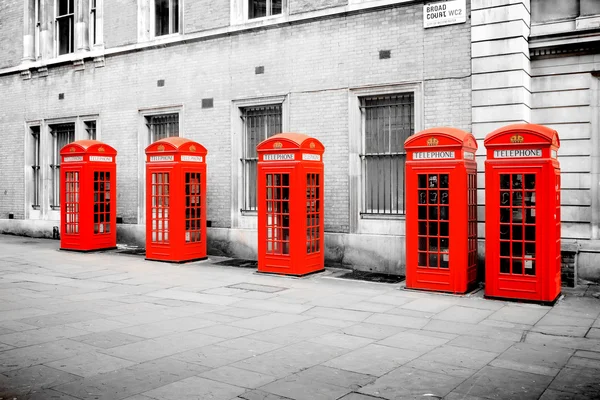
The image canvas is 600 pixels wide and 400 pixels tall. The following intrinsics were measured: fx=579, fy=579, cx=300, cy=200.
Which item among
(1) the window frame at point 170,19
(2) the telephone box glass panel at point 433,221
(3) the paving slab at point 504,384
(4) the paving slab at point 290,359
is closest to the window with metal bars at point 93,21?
(1) the window frame at point 170,19

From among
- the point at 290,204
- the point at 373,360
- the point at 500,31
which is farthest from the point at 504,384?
the point at 500,31

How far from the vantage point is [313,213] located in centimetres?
1134

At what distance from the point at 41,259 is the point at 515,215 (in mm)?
10171

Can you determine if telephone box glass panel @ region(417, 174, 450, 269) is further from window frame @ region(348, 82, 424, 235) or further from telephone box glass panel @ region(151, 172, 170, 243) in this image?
telephone box glass panel @ region(151, 172, 170, 243)

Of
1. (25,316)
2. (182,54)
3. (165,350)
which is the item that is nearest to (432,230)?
(165,350)

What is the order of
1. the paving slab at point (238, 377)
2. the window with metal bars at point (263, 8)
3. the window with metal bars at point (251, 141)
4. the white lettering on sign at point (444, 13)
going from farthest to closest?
1. the window with metal bars at point (251, 141)
2. the window with metal bars at point (263, 8)
3. the white lettering on sign at point (444, 13)
4. the paving slab at point (238, 377)

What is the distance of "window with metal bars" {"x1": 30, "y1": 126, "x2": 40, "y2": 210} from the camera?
58.8 ft

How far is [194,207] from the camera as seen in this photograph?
1295 cm

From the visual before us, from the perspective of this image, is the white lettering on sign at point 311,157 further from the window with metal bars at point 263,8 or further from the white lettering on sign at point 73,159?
the white lettering on sign at point 73,159

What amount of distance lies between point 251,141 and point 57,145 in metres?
7.30

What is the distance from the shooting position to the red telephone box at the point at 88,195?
14234 mm

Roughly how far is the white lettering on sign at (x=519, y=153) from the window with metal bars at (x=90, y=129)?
39.1 feet

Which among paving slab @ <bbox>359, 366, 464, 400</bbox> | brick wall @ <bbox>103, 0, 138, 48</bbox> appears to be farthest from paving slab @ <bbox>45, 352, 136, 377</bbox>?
brick wall @ <bbox>103, 0, 138, 48</bbox>

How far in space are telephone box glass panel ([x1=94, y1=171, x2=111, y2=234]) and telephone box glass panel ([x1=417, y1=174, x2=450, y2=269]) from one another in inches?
340
